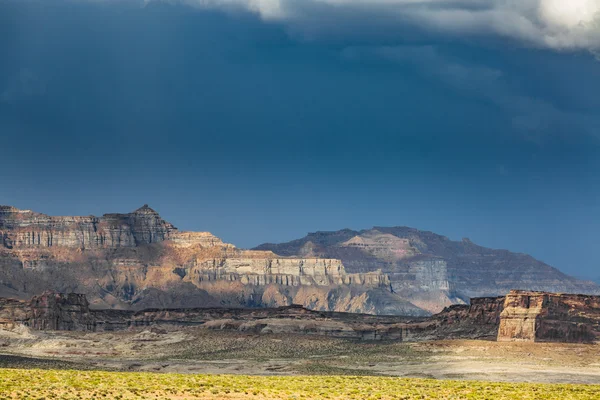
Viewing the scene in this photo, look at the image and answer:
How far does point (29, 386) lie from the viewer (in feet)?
309

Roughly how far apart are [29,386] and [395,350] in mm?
87312

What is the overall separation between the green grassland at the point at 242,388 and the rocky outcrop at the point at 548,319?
1899 inches

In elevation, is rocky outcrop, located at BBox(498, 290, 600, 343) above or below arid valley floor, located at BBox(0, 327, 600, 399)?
above

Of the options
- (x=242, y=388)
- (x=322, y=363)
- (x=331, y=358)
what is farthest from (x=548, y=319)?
(x=242, y=388)

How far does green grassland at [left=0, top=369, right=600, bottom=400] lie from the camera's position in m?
93.9

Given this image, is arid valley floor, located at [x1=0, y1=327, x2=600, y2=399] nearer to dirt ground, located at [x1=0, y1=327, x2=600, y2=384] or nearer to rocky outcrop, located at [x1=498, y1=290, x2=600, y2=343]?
dirt ground, located at [x1=0, y1=327, x2=600, y2=384]

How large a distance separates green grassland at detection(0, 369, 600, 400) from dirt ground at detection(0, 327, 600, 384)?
77.9ft

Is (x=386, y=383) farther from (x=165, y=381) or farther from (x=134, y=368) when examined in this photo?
(x=134, y=368)

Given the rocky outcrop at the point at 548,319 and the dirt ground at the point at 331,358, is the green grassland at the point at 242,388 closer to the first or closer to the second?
the dirt ground at the point at 331,358

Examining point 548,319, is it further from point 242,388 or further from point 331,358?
point 242,388

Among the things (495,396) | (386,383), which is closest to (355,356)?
(386,383)

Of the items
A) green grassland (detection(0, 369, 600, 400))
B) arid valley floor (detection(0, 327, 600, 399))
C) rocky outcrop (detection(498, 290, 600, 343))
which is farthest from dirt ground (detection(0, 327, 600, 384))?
green grassland (detection(0, 369, 600, 400))

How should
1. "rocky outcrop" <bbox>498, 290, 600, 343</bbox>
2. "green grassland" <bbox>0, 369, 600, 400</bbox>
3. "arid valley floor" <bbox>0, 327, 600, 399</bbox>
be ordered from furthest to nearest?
"rocky outcrop" <bbox>498, 290, 600, 343</bbox>
"arid valley floor" <bbox>0, 327, 600, 399</bbox>
"green grassland" <bbox>0, 369, 600, 400</bbox>

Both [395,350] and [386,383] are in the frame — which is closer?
[386,383]
